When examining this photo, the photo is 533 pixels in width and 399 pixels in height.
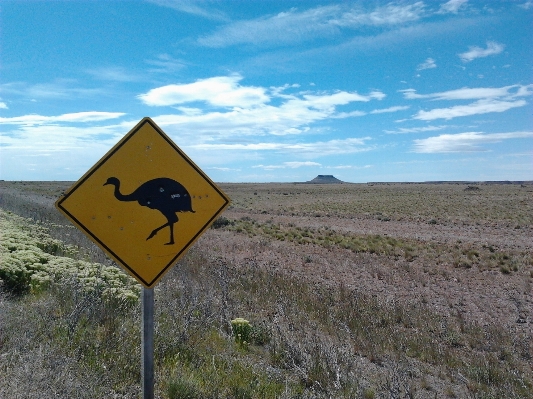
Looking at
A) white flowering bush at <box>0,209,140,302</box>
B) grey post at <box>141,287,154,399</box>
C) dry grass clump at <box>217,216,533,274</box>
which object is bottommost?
dry grass clump at <box>217,216,533,274</box>

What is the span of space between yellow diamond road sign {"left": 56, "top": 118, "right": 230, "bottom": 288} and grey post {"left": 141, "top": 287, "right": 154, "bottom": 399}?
0.30 feet

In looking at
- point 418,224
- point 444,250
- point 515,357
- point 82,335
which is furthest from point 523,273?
point 418,224

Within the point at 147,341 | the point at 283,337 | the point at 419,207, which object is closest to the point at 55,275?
the point at 283,337

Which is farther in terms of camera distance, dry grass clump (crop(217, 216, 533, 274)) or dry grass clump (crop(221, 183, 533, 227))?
dry grass clump (crop(221, 183, 533, 227))

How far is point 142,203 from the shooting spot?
2936mm

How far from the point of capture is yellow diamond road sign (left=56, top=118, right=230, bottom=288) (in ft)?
9.32

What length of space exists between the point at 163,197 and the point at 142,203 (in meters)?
0.15

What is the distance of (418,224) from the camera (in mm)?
28484

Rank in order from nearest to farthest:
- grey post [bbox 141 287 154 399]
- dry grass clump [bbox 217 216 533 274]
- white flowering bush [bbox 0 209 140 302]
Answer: grey post [bbox 141 287 154 399] < white flowering bush [bbox 0 209 140 302] < dry grass clump [bbox 217 216 533 274]

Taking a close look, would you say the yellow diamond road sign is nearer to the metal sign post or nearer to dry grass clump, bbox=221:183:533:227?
the metal sign post

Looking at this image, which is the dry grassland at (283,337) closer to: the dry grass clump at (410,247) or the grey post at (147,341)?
the grey post at (147,341)

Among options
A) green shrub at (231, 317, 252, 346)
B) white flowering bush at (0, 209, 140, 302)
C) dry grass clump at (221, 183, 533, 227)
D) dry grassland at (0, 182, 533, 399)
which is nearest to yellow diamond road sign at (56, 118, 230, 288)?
dry grassland at (0, 182, 533, 399)

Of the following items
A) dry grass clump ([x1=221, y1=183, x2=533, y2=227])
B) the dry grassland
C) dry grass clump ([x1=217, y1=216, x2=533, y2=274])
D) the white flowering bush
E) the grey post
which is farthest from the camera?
dry grass clump ([x1=221, y1=183, x2=533, y2=227])

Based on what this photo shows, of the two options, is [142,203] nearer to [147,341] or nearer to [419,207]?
[147,341]
